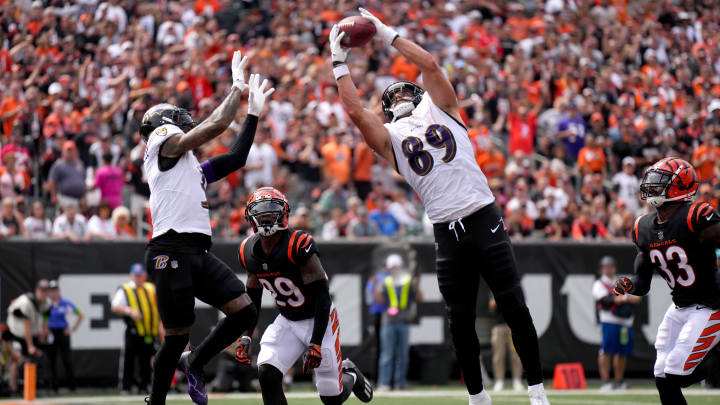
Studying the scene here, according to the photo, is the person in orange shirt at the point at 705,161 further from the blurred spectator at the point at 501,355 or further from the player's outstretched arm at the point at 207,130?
Result: the player's outstretched arm at the point at 207,130

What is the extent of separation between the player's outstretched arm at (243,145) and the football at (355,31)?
0.72 metres

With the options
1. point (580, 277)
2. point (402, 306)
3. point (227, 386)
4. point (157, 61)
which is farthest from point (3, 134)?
point (580, 277)

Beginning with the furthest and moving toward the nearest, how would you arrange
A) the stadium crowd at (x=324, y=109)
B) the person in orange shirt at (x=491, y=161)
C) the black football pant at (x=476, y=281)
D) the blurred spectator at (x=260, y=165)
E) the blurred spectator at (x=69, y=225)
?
the person in orange shirt at (x=491, y=161) → the blurred spectator at (x=260, y=165) → the stadium crowd at (x=324, y=109) → the blurred spectator at (x=69, y=225) → the black football pant at (x=476, y=281)

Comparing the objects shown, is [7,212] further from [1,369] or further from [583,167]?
[583,167]

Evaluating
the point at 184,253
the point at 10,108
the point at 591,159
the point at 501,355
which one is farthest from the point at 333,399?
the point at 591,159

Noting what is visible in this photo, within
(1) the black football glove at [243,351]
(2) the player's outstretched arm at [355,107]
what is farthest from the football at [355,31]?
(1) the black football glove at [243,351]

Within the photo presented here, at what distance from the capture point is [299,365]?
1580cm

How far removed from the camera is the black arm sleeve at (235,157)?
8180 mm

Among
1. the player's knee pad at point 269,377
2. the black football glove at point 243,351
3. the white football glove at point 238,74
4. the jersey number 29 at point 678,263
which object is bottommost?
the player's knee pad at point 269,377

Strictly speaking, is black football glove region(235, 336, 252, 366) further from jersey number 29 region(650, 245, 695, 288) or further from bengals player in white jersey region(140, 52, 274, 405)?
jersey number 29 region(650, 245, 695, 288)

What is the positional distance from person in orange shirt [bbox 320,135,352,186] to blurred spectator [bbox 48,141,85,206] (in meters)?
3.92

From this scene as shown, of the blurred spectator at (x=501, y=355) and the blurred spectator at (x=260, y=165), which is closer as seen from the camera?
the blurred spectator at (x=501, y=355)

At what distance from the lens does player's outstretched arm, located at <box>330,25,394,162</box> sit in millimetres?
7641

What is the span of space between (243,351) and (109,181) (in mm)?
8158
